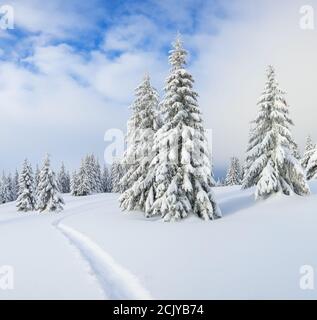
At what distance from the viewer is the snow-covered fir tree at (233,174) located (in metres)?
84.2

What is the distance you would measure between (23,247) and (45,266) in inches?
202

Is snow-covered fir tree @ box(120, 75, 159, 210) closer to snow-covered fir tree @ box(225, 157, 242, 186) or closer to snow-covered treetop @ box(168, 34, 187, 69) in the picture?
snow-covered treetop @ box(168, 34, 187, 69)

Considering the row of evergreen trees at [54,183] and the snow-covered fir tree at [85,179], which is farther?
the snow-covered fir tree at [85,179]

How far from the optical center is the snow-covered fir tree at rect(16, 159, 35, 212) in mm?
61125

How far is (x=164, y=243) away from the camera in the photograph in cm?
1650

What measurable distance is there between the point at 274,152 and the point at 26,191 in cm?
4730

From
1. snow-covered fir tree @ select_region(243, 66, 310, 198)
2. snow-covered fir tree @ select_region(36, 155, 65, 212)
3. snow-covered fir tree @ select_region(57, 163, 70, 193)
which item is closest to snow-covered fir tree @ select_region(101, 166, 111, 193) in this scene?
snow-covered fir tree @ select_region(57, 163, 70, 193)

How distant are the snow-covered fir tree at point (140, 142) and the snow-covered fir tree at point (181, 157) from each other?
261 cm

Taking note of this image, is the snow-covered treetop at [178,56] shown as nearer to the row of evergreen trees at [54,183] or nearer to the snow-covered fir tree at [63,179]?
the row of evergreen trees at [54,183]

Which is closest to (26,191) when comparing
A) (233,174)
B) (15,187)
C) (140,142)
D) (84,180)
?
(84,180)

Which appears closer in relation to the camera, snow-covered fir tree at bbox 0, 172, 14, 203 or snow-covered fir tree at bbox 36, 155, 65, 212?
snow-covered fir tree at bbox 36, 155, 65, 212

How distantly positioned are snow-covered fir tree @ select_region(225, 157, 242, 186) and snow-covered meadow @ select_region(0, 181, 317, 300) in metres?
61.6

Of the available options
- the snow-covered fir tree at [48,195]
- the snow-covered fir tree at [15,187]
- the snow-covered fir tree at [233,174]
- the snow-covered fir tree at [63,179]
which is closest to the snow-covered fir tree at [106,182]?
the snow-covered fir tree at [63,179]

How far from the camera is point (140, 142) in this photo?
101 ft
